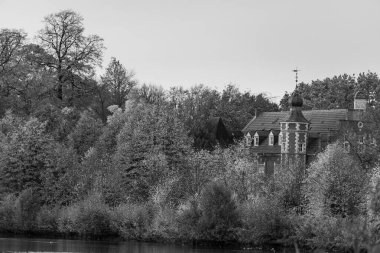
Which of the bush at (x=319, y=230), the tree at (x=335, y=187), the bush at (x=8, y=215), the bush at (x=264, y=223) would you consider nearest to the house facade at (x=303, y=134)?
the tree at (x=335, y=187)

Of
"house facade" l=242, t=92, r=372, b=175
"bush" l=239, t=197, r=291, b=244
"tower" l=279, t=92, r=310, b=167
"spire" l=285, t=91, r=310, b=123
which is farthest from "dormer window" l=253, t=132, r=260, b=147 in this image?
"bush" l=239, t=197, r=291, b=244

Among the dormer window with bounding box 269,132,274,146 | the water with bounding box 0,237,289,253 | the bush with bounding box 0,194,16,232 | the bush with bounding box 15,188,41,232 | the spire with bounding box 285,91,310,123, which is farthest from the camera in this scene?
the dormer window with bounding box 269,132,274,146

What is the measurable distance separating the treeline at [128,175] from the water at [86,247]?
2.93m

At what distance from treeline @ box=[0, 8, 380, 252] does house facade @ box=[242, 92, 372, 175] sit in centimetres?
521

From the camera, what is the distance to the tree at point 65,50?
75.8 metres

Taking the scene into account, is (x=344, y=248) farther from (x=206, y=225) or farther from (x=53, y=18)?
(x=53, y=18)

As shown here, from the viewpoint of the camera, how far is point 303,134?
74.4 m

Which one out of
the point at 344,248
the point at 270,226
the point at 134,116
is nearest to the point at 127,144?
the point at 134,116

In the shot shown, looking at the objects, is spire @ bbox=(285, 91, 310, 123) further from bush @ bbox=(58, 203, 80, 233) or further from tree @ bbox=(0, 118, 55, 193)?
bush @ bbox=(58, 203, 80, 233)

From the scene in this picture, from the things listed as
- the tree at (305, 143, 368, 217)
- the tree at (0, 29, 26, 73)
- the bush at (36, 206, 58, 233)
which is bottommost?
the bush at (36, 206, 58, 233)

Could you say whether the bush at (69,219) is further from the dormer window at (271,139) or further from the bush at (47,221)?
the dormer window at (271,139)

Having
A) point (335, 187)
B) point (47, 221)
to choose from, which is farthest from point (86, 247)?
point (335, 187)

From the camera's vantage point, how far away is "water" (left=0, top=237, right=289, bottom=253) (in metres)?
43.1

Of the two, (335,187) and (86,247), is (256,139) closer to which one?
(335,187)
